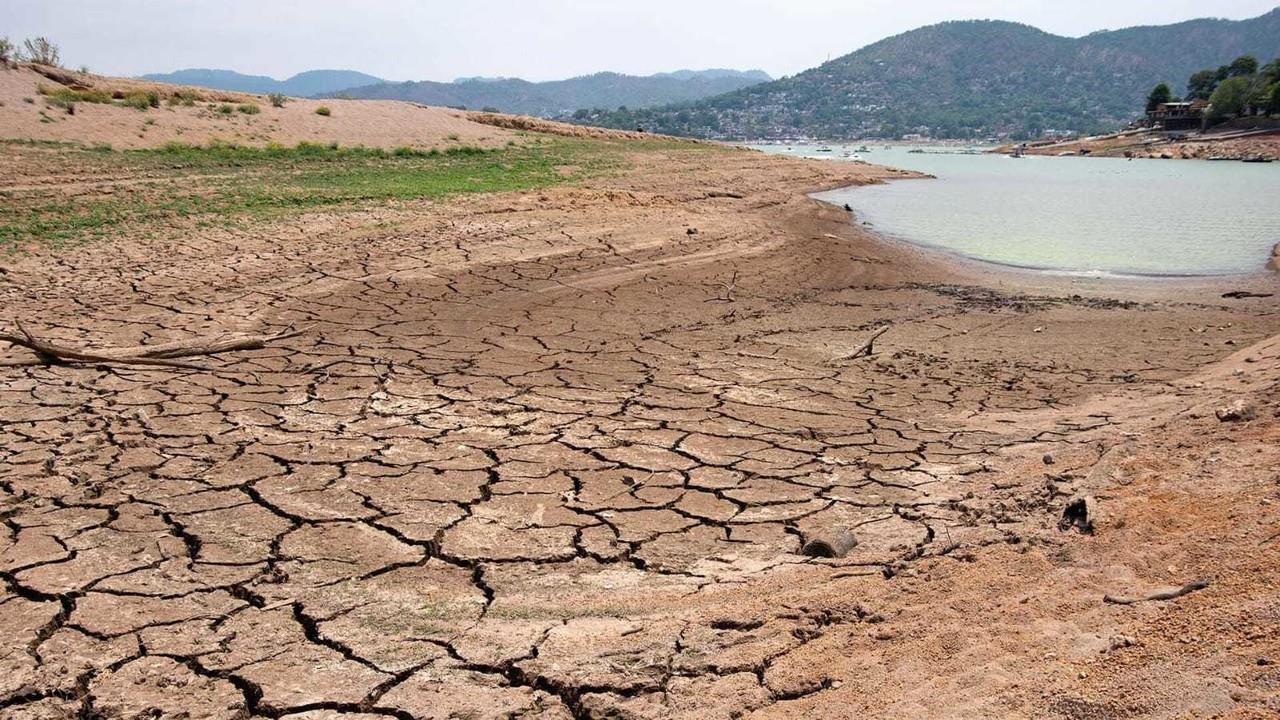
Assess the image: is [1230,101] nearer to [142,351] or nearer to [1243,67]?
[1243,67]

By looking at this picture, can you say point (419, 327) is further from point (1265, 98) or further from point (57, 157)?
point (1265, 98)

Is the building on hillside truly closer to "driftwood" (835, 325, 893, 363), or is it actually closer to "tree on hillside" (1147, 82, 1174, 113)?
"tree on hillside" (1147, 82, 1174, 113)

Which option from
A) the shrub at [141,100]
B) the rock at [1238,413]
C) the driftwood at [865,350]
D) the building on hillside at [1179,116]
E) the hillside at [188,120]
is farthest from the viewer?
the building on hillside at [1179,116]

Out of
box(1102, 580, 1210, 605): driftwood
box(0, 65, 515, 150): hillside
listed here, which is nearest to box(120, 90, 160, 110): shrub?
box(0, 65, 515, 150): hillside

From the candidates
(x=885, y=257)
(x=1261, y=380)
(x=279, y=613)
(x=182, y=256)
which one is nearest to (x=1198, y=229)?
(x=885, y=257)

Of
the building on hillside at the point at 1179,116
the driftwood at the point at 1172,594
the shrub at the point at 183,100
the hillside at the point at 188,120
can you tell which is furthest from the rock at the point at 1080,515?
the building on hillside at the point at 1179,116

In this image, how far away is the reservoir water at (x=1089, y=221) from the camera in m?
14.5

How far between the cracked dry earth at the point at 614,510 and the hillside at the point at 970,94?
115 meters

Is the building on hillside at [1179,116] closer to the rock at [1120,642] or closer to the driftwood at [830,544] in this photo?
the driftwood at [830,544]

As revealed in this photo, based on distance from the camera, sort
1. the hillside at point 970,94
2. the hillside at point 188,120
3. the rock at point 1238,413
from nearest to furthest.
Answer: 1. the rock at point 1238,413
2. the hillside at point 188,120
3. the hillside at point 970,94

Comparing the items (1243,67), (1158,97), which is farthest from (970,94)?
(1158,97)

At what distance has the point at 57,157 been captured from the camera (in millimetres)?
15500

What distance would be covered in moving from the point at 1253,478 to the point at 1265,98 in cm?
7546

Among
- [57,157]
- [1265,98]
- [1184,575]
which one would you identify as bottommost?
[1184,575]
